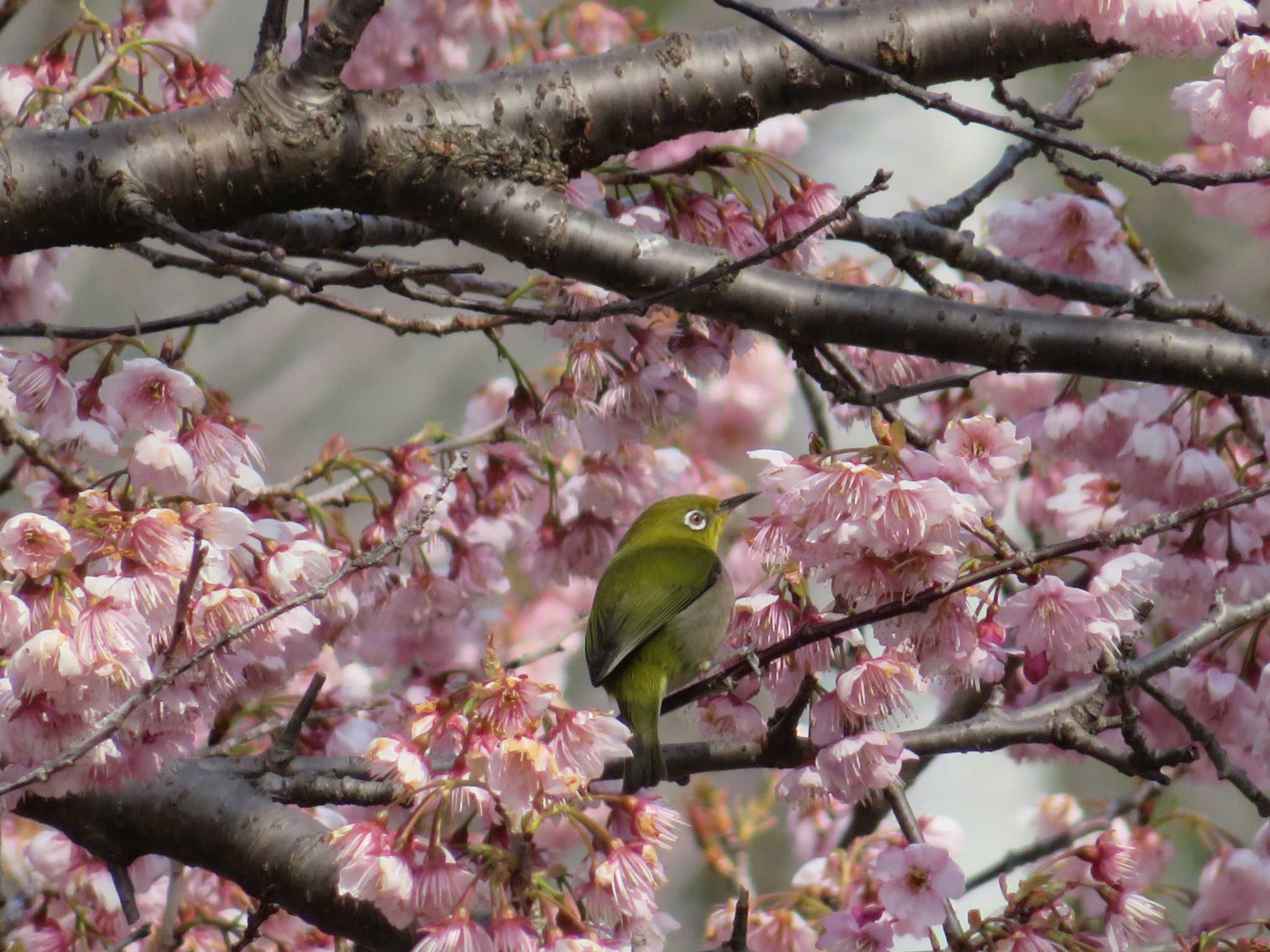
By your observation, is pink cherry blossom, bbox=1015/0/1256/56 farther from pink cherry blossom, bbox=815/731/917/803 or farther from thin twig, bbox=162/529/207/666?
thin twig, bbox=162/529/207/666

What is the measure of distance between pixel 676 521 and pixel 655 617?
503 millimetres

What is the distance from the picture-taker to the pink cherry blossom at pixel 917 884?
2.21 metres

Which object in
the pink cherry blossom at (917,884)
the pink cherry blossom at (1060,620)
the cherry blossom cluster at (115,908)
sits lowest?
the cherry blossom cluster at (115,908)

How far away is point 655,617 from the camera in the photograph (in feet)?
9.85

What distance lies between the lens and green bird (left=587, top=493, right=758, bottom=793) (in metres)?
2.92

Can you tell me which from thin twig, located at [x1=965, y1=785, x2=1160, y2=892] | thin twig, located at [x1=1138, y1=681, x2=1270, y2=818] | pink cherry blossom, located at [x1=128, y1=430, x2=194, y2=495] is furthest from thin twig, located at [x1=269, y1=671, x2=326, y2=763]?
thin twig, located at [x1=965, y1=785, x2=1160, y2=892]

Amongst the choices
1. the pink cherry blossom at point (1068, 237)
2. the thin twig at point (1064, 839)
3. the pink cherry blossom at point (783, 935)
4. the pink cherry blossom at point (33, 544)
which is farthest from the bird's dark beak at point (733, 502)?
the pink cherry blossom at point (33, 544)

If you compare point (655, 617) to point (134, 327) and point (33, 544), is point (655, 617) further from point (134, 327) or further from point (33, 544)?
point (33, 544)

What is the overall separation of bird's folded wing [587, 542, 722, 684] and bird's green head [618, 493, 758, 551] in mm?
56

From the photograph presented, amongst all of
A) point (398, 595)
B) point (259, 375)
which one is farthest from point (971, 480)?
point (259, 375)

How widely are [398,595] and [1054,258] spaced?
1633 millimetres

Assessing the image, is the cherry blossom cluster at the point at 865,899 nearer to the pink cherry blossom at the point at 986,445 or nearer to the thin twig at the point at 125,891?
the pink cherry blossom at the point at 986,445

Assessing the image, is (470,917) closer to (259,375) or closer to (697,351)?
(697,351)

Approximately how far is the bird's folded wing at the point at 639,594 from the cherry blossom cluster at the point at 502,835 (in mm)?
969
